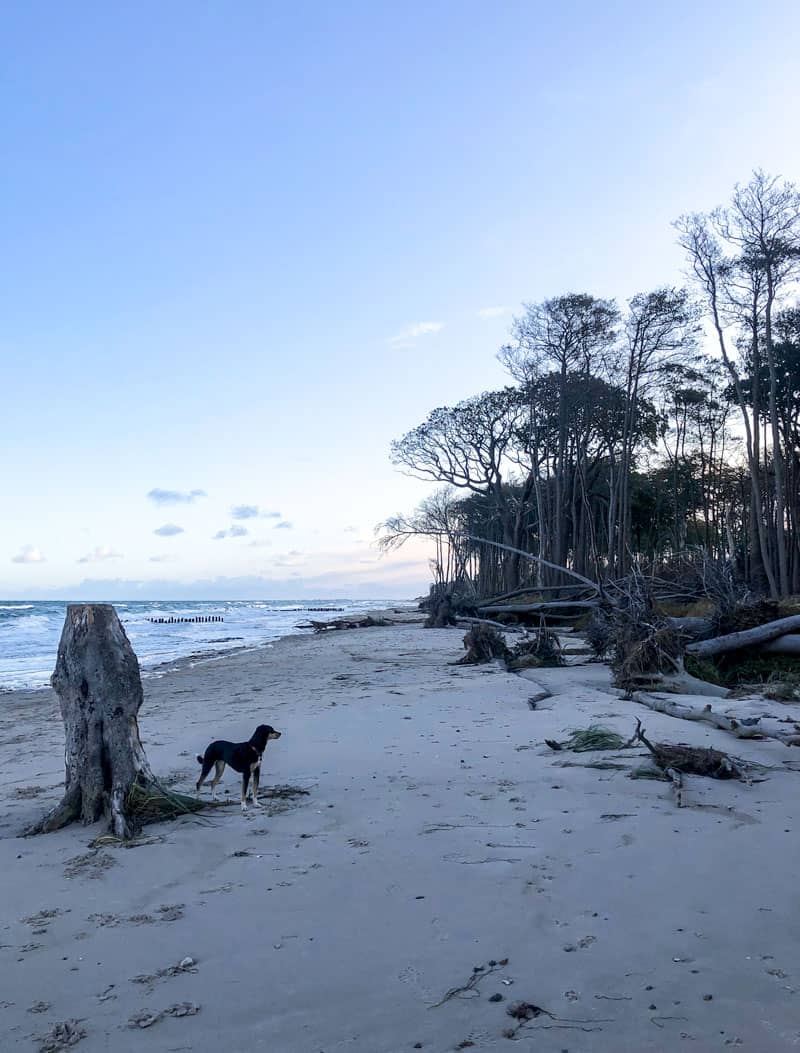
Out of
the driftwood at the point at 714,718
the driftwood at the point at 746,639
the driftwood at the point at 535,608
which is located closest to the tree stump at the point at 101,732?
the driftwood at the point at 714,718

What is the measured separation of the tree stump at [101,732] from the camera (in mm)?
5156

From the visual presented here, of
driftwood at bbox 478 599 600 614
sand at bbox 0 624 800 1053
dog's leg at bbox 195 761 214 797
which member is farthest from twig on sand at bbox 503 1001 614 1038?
driftwood at bbox 478 599 600 614

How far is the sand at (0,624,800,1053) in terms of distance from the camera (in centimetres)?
265

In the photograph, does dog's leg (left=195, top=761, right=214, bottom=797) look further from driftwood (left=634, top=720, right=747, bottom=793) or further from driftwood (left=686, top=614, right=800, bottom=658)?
driftwood (left=686, top=614, right=800, bottom=658)

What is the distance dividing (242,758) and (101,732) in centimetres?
102

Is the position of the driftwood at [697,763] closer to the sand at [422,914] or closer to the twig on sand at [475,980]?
the sand at [422,914]

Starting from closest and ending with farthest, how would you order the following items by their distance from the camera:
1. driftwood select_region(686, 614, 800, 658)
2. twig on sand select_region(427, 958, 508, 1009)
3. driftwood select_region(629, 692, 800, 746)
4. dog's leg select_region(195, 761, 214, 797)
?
twig on sand select_region(427, 958, 508, 1009)
dog's leg select_region(195, 761, 214, 797)
driftwood select_region(629, 692, 800, 746)
driftwood select_region(686, 614, 800, 658)

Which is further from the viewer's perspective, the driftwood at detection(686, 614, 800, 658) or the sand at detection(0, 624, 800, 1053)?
the driftwood at detection(686, 614, 800, 658)

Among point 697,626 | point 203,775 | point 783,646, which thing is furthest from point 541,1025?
point 697,626

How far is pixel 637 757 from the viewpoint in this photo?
19.5 ft

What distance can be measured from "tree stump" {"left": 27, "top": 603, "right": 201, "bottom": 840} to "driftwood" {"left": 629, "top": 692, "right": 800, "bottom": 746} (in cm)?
483

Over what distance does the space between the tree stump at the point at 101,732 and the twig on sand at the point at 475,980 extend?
288 centimetres

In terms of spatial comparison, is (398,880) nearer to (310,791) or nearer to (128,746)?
(310,791)

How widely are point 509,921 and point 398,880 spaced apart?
0.73 meters
